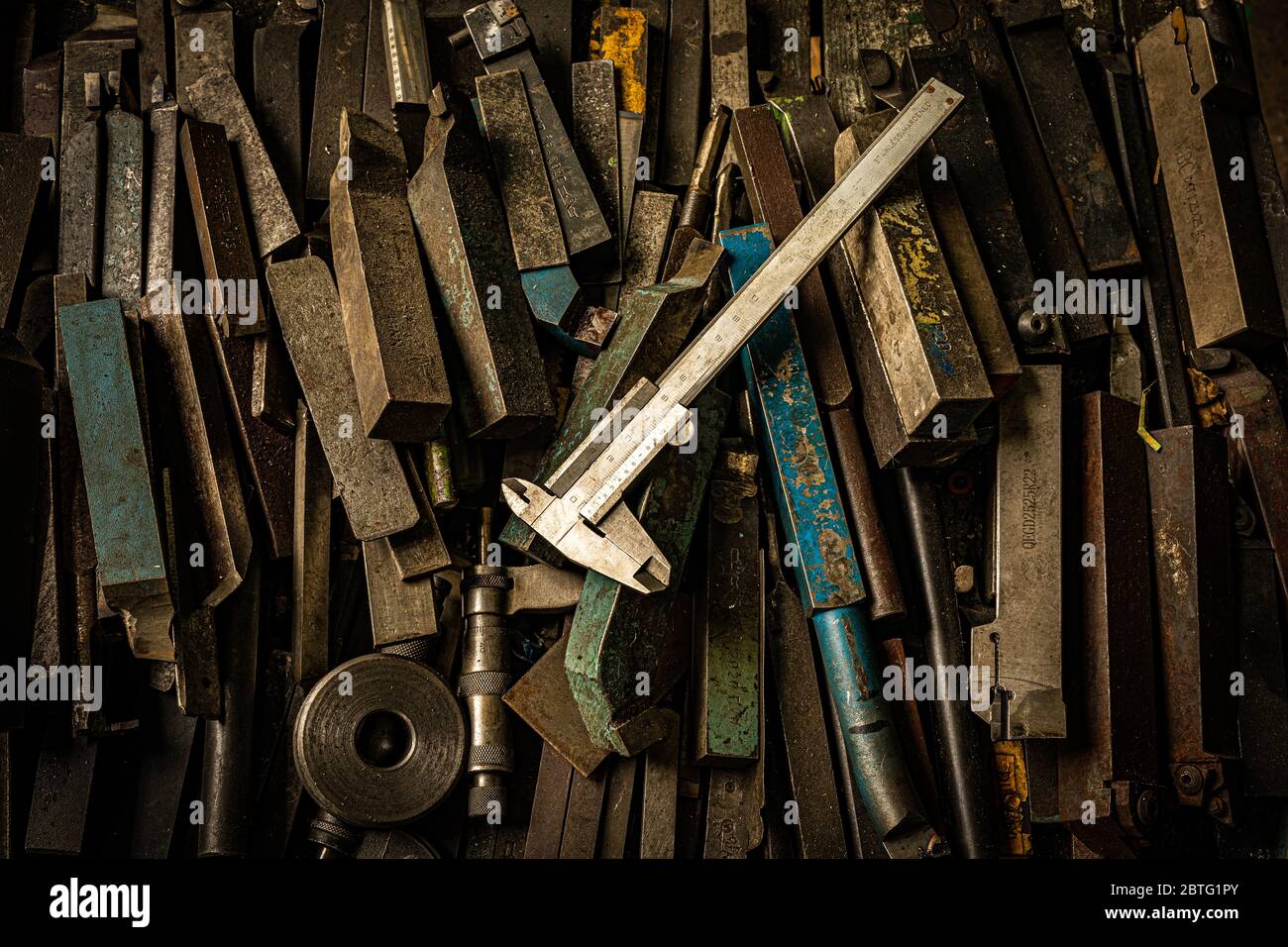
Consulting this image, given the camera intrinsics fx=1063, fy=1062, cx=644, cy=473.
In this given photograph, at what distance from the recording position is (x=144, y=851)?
7.77 feet

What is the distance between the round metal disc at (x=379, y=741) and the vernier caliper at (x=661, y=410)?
0.49m

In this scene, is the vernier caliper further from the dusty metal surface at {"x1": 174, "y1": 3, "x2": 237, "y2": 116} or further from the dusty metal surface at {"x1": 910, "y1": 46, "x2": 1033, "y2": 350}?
the dusty metal surface at {"x1": 174, "y1": 3, "x2": 237, "y2": 116}

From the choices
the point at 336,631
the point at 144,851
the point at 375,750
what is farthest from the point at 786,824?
the point at 144,851

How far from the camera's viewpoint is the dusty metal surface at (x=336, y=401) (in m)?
2.38

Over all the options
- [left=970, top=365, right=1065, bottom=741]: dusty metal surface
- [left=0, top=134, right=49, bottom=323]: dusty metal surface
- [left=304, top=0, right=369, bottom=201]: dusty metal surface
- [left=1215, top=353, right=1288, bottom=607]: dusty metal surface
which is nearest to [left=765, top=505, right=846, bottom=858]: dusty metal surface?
[left=970, top=365, right=1065, bottom=741]: dusty metal surface

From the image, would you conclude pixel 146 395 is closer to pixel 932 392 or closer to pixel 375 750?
pixel 375 750

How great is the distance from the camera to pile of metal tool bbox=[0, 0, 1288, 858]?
2.31 m

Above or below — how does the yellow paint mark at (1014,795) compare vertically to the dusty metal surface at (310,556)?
below

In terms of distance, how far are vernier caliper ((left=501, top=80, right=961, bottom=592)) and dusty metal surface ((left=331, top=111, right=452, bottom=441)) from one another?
27 centimetres

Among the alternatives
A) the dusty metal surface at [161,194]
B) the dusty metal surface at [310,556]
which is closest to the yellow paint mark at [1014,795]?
the dusty metal surface at [310,556]

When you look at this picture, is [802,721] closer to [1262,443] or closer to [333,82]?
[1262,443]

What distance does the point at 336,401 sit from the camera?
8.00 ft

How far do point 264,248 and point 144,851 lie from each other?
4.71 feet

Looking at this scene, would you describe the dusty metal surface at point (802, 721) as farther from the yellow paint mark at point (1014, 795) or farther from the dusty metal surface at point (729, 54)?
the dusty metal surface at point (729, 54)
